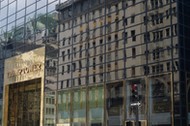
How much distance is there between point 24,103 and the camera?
57031 mm

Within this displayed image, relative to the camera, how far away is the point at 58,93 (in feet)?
164

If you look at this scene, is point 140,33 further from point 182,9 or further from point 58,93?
point 58,93

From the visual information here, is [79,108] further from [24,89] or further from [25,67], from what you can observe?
[25,67]

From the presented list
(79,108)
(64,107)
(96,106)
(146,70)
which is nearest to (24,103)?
(64,107)

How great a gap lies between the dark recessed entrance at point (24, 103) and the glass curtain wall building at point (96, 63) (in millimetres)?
132

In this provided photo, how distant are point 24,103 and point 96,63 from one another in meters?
16.0

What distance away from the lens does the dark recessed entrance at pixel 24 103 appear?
176 feet

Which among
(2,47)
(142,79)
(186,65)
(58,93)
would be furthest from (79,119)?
(2,47)

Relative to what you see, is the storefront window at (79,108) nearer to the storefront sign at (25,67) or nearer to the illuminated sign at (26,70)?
the storefront sign at (25,67)

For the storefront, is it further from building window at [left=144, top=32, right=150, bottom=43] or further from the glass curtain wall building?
building window at [left=144, top=32, right=150, bottom=43]

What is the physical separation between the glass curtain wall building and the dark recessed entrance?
0.13 m

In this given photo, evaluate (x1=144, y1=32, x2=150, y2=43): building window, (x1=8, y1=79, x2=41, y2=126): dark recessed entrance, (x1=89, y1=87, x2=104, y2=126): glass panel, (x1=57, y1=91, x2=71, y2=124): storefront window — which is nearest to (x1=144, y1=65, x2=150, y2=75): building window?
(x1=144, y1=32, x2=150, y2=43): building window

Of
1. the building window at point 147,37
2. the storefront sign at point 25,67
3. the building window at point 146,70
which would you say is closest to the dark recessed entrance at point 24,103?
the storefront sign at point 25,67

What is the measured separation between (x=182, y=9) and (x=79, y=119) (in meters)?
16.9
